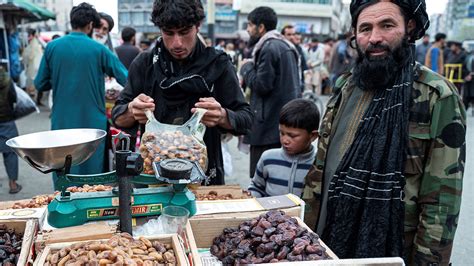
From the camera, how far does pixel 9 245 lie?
5.23 feet

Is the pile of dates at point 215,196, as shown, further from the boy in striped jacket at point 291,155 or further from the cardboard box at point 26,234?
the cardboard box at point 26,234

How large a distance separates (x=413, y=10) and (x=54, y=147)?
1.51 metres

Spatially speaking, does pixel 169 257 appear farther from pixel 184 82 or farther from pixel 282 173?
pixel 282 173

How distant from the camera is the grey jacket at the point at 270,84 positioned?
13.9ft

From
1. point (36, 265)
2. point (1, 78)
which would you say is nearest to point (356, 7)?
point (36, 265)

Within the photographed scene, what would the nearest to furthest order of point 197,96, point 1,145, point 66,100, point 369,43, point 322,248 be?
point 322,248 < point 369,43 < point 197,96 < point 66,100 < point 1,145

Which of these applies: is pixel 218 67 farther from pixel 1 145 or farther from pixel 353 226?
pixel 1 145

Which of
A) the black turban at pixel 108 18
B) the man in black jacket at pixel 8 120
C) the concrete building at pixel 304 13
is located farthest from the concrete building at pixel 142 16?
the man in black jacket at pixel 8 120

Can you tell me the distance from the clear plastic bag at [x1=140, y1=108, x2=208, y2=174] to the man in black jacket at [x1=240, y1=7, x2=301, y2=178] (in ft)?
7.21

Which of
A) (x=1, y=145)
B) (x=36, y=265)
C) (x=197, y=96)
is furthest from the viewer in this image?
(x=1, y=145)

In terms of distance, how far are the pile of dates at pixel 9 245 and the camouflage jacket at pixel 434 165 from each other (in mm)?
1576

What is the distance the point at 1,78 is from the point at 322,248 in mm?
3925

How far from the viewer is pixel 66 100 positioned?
4.08 m

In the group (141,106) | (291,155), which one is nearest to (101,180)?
(141,106)
